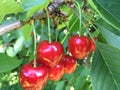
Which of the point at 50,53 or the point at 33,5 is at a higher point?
the point at 33,5

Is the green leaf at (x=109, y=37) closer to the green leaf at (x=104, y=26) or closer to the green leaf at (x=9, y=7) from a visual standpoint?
the green leaf at (x=104, y=26)

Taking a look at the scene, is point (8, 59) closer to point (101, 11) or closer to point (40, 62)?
point (40, 62)

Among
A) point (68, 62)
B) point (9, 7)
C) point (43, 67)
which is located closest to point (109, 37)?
point (68, 62)

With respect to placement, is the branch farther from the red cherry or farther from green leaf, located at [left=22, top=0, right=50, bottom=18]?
the red cherry

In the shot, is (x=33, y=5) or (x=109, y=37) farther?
(x=109, y=37)

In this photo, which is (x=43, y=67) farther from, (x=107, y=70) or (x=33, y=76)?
(x=107, y=70)

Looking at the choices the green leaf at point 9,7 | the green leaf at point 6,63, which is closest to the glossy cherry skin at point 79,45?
the green leaf at point 9,7
